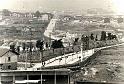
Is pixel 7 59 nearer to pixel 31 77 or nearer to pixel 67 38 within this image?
pixel 31 77

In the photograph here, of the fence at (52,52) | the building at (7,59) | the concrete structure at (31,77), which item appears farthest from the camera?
the fence at (52,52)

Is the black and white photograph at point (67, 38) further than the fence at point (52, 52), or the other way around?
the fence at point (52, 52)

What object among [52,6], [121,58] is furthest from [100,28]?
[52,6]

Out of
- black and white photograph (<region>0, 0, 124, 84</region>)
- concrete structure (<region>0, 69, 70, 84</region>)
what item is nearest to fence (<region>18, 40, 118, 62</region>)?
black and white photograph (<region>0, 0, 124, 84</region>)

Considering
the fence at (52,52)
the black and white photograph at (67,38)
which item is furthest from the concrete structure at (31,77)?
the fence at (52,52)

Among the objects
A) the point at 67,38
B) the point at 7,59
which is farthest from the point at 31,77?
the point at 67,38

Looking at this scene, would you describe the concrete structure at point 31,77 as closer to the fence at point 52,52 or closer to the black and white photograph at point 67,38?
the black and white photograph at point 67,38

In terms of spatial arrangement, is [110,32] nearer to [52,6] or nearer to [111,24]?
[111,24]

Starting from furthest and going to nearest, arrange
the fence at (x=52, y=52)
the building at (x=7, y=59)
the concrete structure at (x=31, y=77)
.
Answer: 1. the fence at (x=52, y=52)
2. the building at (x=7, y=59)
3. the concrete structure at (x=31, y=77)
